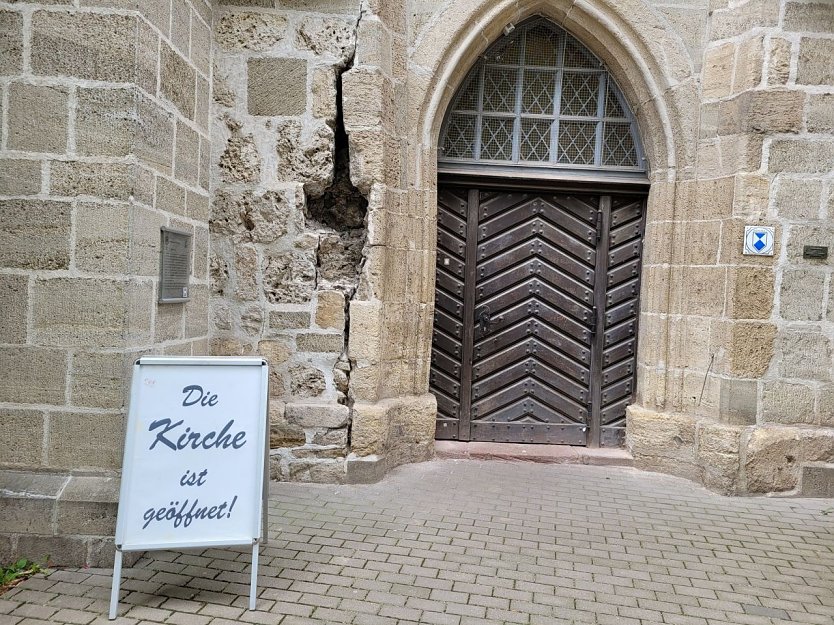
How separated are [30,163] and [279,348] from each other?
201 centimetres

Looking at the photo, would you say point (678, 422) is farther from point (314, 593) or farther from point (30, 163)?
point (30, 163)

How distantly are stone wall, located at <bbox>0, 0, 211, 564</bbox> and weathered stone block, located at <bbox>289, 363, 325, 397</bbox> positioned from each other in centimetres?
155

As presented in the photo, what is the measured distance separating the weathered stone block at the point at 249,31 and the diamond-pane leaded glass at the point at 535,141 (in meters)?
2.03

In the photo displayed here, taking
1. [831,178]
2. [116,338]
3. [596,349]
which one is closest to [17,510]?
[116,338]

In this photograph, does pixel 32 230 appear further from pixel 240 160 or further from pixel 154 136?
pixel 240 160

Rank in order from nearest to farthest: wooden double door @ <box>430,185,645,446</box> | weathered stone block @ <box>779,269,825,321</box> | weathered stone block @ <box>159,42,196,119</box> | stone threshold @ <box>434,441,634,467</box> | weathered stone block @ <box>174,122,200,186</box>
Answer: weathered stone block @ <box>159,42,196,119</box> < weathered stone block @ <box>174,122,200,186</box> < weathered stone block @ <box>779,269,825,321</box> < stone threshold @ <box>434,441,634,467</box> < wooden double door @ <box>430,185,645,446</box>

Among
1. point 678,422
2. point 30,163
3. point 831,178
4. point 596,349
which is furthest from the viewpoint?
point 596,349

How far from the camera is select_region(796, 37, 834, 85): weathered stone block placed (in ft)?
15.5

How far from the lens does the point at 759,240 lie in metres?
4.76

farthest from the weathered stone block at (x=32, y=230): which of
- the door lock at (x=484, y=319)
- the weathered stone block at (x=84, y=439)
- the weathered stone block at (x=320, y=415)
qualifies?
the door lock at (x=484, y=319)

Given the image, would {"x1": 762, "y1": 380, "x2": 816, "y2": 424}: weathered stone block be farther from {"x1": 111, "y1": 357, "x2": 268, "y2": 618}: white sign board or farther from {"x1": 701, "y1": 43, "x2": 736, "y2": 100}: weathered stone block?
{"x1": 111, "y1": 357, "x2": 268, "y2": 618}: white sign board

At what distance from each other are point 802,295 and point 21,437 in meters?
4.94

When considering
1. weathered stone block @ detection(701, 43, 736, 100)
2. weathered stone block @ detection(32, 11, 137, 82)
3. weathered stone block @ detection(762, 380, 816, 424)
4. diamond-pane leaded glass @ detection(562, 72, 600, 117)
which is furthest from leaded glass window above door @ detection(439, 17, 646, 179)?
weathered stone block @ detection(32, 11, 137, 82)

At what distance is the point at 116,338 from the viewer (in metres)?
3.35
